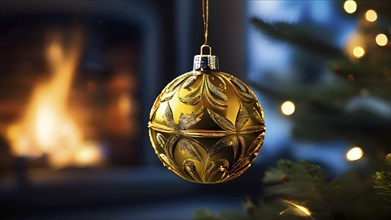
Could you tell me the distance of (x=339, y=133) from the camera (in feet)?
3.62

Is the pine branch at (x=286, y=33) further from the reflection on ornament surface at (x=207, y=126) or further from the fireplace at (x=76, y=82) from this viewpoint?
the fireplace at (x=76, y=82)

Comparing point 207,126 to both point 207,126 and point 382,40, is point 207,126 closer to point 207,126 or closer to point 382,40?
point 207,126

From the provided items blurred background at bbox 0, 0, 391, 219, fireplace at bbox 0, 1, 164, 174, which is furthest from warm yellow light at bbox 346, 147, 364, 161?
fireplace at bbox 0, 1, 164, 174

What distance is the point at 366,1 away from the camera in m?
0.68

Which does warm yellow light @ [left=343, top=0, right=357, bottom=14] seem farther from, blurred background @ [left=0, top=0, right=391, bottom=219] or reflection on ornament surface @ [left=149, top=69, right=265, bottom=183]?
blurred background @ [left=0, top=0, right=391, bottom=219]

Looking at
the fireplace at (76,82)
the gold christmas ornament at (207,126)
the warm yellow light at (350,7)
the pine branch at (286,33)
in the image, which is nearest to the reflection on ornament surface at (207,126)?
the gold christmas ornament at (207,126)

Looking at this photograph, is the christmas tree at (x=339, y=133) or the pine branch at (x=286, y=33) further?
the pine branch at (x=286, y=33)

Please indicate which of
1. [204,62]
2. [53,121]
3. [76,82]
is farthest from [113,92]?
[204,62]

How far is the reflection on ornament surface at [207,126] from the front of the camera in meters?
0.53

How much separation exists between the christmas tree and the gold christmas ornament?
0.09 metres

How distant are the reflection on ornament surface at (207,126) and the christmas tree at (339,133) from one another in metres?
0.09

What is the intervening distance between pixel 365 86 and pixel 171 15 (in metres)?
1.28

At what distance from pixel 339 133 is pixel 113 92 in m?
1.23

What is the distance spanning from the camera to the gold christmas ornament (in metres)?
0.53
